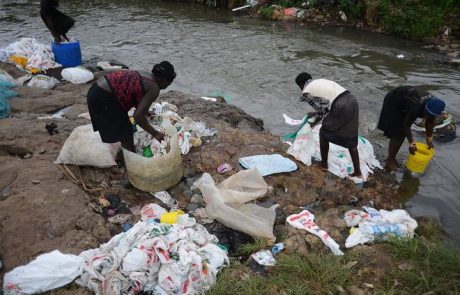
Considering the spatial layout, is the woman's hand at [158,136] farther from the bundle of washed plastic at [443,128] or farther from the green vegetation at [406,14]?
the green vegetation at [406,14]

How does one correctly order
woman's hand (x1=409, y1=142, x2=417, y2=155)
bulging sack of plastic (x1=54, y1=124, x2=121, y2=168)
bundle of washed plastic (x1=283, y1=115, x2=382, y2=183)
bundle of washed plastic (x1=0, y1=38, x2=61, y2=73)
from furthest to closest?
bundle of washed plastic (x1=0, y1=38, x2=61, y2=73)
bundle of washed plastic (x1=283, y1=115, x2=382, y2=183)
woman's hand (x1=409, y1=142, x2=417, y2=155)
bulging sack of plastic (x1=54, y1=124, x2=121, y2=168)

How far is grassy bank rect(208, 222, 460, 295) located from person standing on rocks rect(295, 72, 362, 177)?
1.29m

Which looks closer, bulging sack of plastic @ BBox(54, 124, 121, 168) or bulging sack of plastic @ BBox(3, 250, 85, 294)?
bulging sack of plastic @ BBox(3, 250, 85, 294)

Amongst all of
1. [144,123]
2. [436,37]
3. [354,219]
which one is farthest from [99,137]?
[436,37]

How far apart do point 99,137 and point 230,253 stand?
1.81 metres

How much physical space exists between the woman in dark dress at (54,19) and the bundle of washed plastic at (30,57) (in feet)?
1.21

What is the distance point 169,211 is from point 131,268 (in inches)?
38.7

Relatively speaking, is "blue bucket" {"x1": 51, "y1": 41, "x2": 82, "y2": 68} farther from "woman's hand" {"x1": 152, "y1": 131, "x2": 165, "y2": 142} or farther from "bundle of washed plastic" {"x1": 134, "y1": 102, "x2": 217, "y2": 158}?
"woman's hand" {"x1": 152, "y1": 131, "x2": 165, "y2": 142}

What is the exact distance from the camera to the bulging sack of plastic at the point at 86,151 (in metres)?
3.55

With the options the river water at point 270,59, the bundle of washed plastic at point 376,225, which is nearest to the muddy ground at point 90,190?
the bundle of washed plastic at point 376,225

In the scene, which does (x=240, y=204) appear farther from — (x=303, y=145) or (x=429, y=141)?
(x=429, y=141)

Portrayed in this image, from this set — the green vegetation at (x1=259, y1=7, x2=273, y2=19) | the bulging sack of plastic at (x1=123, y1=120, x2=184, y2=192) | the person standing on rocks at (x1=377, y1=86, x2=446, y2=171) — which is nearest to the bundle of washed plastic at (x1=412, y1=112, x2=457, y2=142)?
the person standing on rocks at (x1=377, y1=86, x2=446, y2=171)

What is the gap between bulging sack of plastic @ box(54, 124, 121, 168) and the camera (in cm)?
355

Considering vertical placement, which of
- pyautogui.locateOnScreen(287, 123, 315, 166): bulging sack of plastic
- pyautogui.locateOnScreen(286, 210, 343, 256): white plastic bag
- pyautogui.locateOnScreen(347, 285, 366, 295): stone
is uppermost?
pyautogui.locateOnScreen(287, 123, 315, 166): bulging sack of plastic
